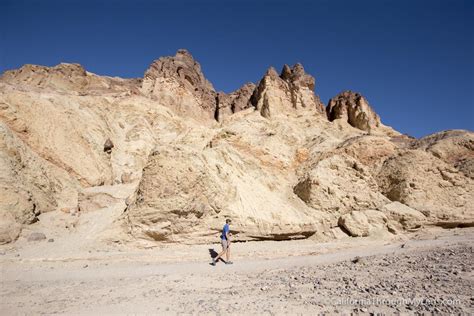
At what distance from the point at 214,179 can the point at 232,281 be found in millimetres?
5703

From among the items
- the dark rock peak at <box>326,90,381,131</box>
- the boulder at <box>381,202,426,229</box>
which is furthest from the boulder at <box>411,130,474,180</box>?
the dark rock peak at <box>326,90,381,131</box>

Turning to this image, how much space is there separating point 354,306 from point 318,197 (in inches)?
381

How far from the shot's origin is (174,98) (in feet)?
135

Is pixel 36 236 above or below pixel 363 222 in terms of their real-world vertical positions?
below

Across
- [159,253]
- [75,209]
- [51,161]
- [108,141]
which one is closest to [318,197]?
[159,253]

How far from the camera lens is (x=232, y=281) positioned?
6.25 m

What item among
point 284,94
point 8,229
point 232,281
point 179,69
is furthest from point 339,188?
point 179,69

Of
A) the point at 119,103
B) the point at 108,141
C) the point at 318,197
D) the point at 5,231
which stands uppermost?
the point at 119,103

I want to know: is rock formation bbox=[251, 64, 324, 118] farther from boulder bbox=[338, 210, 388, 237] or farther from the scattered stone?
the scattered stone

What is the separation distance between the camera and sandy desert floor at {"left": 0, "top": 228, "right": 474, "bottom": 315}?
175 inches

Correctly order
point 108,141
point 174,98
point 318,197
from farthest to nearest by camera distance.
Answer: point 174,98 < point 108,141 < point 318,197

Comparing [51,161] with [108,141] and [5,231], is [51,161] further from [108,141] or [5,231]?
[5,231]

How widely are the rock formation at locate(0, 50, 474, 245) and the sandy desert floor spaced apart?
4.56 feet

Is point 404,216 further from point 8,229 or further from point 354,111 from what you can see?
point 354,111
